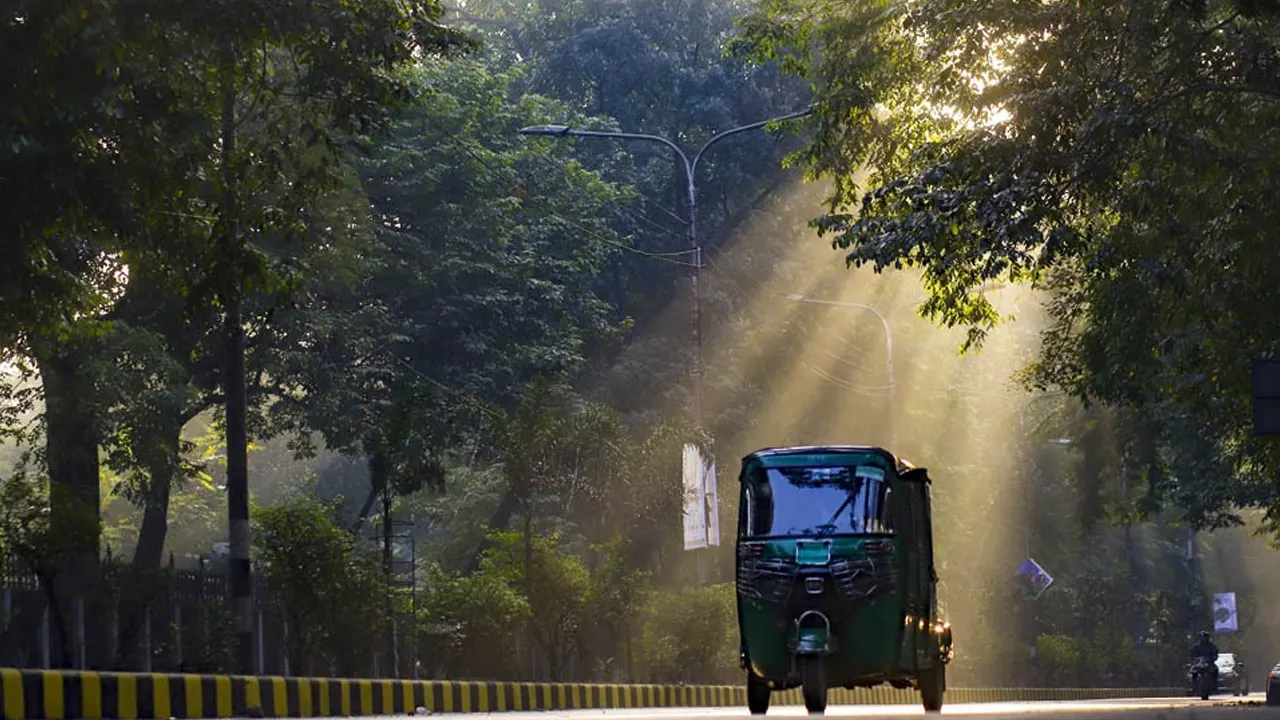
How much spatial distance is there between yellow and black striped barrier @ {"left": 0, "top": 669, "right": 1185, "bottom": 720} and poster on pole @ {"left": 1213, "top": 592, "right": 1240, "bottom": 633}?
5365 cm

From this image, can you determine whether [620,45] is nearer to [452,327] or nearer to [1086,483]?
[452,327]

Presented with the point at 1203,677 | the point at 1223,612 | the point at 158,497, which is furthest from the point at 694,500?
the point at 1223,612

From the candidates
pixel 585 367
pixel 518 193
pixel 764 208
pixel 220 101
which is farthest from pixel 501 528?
pixel 220 101

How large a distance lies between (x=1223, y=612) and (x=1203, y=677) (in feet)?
119

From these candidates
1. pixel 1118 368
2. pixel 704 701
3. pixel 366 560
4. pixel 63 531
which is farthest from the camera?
pixel 704 701

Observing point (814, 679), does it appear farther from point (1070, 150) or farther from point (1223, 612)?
point (1223, 612)

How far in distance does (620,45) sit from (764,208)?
567cm

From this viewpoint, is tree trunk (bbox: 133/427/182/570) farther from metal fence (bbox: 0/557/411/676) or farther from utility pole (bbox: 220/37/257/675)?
utility pole (bbox: 220/37/257/675)

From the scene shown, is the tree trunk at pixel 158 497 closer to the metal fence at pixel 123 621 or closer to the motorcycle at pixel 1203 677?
the metal fence at pixel 123 621

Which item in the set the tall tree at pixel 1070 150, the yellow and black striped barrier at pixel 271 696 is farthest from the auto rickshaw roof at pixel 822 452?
the yellow and black striped barrier at pixel 271 696

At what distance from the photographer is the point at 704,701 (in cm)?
3225

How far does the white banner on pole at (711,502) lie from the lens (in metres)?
35.4

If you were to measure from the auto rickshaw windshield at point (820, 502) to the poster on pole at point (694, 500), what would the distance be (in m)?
16.6

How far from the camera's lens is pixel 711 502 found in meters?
35.7
